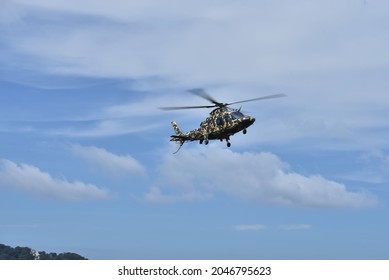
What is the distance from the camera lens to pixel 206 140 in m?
123
